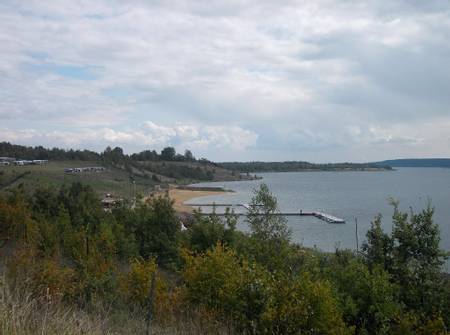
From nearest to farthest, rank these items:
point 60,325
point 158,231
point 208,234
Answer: point 60,325, point 208,234, point 158,231

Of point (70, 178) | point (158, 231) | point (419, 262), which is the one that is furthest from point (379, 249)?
point (70, 178)

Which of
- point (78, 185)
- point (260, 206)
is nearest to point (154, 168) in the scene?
point (78, 185)

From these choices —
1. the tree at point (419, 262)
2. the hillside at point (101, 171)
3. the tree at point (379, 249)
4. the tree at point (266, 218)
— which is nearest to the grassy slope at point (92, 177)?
the hillside at point (101, 171)

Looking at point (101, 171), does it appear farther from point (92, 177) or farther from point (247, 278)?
point (247, 278)

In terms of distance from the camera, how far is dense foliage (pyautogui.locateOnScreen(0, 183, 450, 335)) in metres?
9.55

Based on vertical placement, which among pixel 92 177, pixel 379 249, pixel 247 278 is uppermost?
pixel 247 278

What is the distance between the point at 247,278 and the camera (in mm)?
10242

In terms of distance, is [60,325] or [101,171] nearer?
[60,325]

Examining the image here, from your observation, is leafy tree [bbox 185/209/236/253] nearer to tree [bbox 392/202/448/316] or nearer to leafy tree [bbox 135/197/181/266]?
leafy tree [bbox 135/197/181/266]

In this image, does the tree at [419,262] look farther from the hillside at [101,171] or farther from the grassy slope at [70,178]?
the hillside at [101,171]

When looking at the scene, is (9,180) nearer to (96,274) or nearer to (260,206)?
(260,206)

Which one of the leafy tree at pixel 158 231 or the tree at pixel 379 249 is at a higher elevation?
the tree at pixel 379 249

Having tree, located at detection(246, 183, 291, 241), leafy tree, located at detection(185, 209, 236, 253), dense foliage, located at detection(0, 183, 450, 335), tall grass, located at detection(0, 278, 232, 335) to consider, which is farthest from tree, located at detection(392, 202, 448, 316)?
tree, located at detection(246, 183, 291, 241)

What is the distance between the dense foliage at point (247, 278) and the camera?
9547 millimetres
